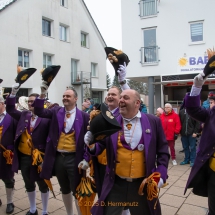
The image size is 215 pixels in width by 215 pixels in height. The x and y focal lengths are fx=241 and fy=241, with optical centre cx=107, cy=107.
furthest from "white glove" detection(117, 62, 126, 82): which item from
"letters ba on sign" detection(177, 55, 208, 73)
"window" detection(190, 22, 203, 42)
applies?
"window" detection(190, 22, 203, 42)

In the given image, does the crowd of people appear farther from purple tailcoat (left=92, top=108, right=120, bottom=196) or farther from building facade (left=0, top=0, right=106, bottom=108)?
building facade (left=0, top=0, right=106, bottom=108)

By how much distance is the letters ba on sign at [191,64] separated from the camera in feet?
42.9

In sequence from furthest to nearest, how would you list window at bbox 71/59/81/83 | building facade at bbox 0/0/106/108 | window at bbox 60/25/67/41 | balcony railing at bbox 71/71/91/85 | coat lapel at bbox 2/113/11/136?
window at bbox 71/59/81/83
balcony railing at bbox 71/71/91/85
window at bbox 60/25/67/41
building facade at bbox 0/0/106/108
coat lapel at bbox 2/113/11/136

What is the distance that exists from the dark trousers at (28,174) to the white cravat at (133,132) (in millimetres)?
1893

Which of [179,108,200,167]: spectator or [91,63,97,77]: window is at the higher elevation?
[91,63,97,77]: window

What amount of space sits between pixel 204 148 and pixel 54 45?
18.9m

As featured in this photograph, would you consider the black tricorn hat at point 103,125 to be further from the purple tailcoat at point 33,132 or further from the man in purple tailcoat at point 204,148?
the purple tailcoat at point 33,132

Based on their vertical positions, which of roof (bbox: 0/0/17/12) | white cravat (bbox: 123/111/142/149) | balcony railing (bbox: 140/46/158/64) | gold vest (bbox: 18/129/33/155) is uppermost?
roof (bbox: 0/0/17/12)

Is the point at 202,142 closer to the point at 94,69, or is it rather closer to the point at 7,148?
the point at 7,148

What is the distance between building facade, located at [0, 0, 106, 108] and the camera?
1677cm

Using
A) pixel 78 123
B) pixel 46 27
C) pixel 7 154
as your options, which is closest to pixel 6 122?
pixel 7 154

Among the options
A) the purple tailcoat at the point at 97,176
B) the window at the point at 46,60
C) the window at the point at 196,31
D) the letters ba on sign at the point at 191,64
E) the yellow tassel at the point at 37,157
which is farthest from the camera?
the window at the point at 46,60

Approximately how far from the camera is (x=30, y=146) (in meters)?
3.72

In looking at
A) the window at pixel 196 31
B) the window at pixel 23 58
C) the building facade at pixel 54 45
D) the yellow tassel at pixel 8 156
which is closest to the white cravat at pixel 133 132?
the yellow tassel at pixel 8 156
